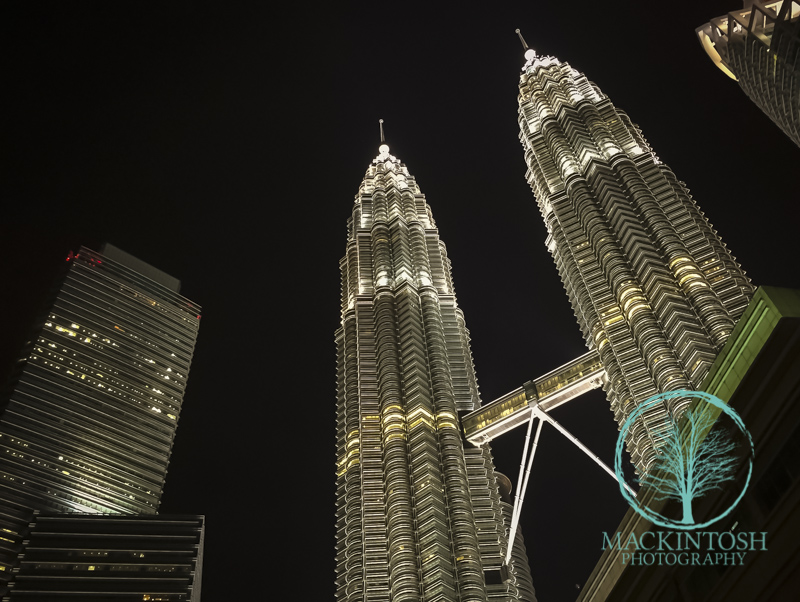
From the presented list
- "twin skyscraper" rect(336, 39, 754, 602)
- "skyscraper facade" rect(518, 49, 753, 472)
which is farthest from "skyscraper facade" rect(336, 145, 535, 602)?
"skyscraper facade" rect(518, 49, 753, 472)

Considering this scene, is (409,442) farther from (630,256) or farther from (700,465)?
(700,465)

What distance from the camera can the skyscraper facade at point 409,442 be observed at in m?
70.4

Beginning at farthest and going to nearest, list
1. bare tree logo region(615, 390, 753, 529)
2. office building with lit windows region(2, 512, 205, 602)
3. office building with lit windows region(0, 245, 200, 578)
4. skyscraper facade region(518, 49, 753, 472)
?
office building with lit windows region(0, 245, 200, 578)
office building with lit windows region(2, 512, 205, 602)
skyscraper facade region(518, 49, 753, 472)
bare tree logo region(615, 390, 753, 529)

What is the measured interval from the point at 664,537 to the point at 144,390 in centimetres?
14267

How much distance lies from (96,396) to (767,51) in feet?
417

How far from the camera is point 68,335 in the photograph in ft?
509

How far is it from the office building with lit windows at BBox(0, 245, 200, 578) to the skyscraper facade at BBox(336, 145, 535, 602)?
63.2m

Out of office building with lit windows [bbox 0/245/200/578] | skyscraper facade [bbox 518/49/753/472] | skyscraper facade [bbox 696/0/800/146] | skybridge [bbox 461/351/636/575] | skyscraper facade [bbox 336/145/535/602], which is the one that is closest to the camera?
skyscraper facade [bbox 696/0/800/146]

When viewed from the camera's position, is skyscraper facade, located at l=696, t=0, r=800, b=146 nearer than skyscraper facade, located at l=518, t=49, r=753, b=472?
Yes

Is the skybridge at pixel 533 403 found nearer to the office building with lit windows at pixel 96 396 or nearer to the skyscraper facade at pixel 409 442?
the skyscraper facade at pixel 409 442

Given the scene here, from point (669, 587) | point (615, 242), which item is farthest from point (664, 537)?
point (615, 242)

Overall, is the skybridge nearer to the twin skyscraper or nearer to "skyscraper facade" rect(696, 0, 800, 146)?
the twin skyscraper

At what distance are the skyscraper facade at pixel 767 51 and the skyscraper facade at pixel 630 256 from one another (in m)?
14.3

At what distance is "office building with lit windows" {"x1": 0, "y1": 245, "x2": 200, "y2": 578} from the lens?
136 metres
